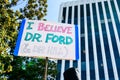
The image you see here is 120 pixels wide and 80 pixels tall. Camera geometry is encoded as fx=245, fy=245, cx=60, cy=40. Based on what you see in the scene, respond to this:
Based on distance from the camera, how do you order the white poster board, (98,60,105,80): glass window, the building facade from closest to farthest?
the white poster board, (98,60,105,80): glass window, the building facade

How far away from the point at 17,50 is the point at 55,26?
1.14 metres

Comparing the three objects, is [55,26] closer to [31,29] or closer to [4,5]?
[31,29]

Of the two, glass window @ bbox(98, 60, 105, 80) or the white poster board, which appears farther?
glass window @ bbox(98, 60, 105, 80)

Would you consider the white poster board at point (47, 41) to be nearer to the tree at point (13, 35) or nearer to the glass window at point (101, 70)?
the tree at point (13, 35)

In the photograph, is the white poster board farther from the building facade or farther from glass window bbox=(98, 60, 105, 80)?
glass window bbox=(98, 60, 105, 80)

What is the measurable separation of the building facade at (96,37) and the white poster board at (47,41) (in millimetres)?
35535

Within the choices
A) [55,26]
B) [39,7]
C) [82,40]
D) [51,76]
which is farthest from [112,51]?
[55,26]


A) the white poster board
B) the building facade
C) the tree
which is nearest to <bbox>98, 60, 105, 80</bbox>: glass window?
the building facade

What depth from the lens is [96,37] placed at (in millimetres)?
48031

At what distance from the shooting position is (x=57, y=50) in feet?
18.5

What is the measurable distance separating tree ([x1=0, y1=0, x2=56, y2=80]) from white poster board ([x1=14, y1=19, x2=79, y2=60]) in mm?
7744

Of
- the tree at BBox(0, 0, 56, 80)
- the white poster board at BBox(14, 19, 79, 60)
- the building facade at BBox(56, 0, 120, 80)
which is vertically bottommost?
the white poster board at BBox(14, 19, 79, 60)


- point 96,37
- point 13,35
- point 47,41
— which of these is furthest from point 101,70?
point 47,41

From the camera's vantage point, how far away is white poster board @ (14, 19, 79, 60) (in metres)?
5.59
